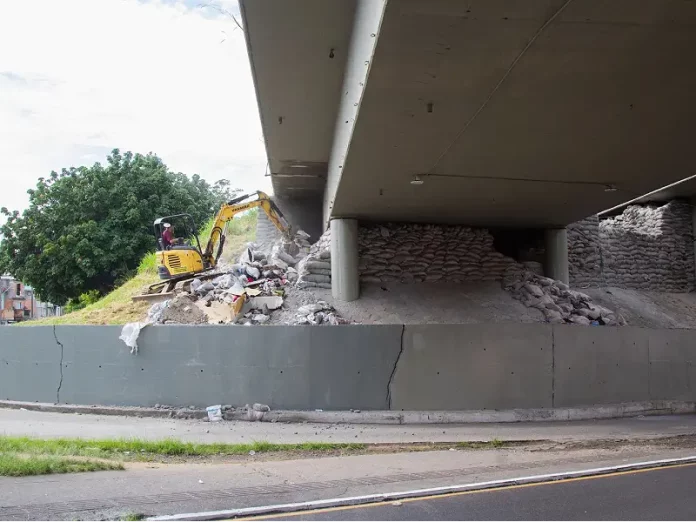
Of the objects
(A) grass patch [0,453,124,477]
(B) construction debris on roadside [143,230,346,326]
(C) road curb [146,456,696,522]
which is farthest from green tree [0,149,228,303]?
(C) road curb [146,456,696,522]

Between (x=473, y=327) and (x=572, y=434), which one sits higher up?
(x=473, y=327)

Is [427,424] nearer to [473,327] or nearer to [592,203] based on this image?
[473,327]

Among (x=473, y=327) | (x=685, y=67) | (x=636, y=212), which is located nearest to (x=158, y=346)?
(x=473, y=327)

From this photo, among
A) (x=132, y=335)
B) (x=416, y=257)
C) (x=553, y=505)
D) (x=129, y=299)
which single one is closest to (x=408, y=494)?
(x=553, y=505)

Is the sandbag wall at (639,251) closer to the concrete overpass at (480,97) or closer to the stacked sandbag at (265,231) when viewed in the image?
the concrete overpass at (480,97)

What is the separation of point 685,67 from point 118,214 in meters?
28.5

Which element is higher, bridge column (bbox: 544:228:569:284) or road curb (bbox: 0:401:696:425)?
bridge column (bbox: 544:228:569:284)

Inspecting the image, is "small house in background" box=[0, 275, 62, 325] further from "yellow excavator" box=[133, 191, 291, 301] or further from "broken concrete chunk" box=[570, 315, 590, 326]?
"broken concrete chunk" box=[570, 315, 590, 326]

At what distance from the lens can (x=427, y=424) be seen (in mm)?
11016

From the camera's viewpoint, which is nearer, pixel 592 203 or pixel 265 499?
pixel 265 499

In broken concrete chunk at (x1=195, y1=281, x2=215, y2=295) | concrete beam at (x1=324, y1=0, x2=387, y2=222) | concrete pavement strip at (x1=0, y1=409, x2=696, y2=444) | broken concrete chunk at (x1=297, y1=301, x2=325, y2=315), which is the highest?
concrete beam at (x1=324, y1=0, x2=387, y2=222)

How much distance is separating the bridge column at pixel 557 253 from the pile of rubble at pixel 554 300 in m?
0.46

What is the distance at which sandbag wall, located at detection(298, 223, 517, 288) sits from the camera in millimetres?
14953

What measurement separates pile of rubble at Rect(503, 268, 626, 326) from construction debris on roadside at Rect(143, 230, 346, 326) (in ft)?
16.5
